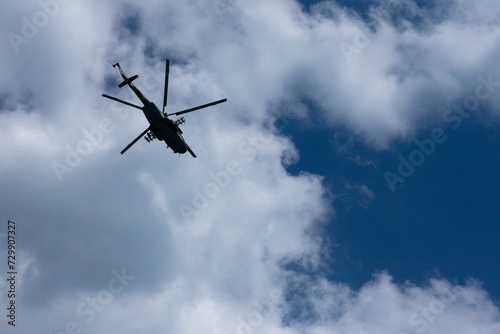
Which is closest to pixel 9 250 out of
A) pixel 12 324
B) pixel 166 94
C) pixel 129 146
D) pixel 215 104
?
pixel 12 324

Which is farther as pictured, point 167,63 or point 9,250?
point 9,250

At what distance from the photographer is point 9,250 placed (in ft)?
193

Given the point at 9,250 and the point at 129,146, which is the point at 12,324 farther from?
the point at 129,146

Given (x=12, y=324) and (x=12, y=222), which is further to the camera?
(x=12, y=222)

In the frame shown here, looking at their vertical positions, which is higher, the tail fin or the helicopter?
the tail fin

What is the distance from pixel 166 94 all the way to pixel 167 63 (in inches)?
174

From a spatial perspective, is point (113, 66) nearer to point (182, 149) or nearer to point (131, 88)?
point (131, 88)

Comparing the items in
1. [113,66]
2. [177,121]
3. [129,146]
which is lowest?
[129,146]

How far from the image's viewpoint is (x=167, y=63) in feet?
178

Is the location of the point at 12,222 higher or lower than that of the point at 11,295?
higher

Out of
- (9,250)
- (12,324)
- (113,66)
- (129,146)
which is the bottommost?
(12,324)

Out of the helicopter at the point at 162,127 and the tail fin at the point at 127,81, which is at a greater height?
the tail fin at the point at 127,81

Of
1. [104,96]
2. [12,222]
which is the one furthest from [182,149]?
[12,222]

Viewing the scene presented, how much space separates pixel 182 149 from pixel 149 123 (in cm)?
576
